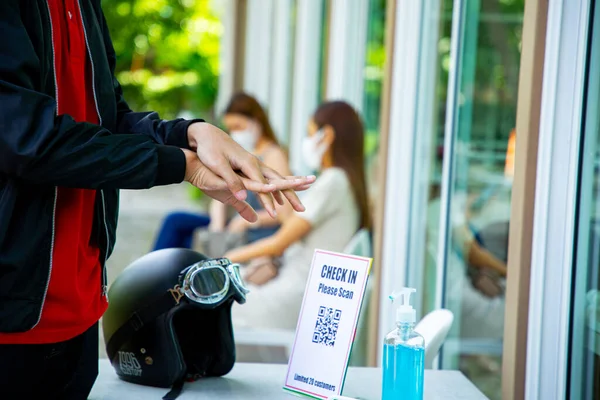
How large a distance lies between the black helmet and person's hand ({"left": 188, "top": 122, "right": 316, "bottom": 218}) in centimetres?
24

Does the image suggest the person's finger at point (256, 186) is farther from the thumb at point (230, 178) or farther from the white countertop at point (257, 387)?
the white countertop at point (257, 387)

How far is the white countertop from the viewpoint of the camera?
1.45 meters

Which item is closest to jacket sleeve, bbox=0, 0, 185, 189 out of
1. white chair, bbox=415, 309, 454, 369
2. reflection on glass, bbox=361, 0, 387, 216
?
white chair, bbox=415, 309, 454, 369

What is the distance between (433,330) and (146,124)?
2.44 ft

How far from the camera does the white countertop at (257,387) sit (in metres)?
1.45

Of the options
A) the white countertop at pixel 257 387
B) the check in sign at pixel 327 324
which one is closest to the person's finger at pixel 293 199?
the check in sign at pixel 327 324

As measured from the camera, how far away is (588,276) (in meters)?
1.67

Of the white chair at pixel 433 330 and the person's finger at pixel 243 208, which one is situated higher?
the person's finger at pixel 243 208

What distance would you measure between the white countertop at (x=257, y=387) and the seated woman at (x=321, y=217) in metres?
1.73

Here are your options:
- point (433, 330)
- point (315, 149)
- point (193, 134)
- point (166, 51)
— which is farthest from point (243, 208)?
point (166, 51)

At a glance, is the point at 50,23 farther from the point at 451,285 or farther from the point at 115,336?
the point at 451,285

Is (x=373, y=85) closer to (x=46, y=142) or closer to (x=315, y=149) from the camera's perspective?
(x=315, y=149)

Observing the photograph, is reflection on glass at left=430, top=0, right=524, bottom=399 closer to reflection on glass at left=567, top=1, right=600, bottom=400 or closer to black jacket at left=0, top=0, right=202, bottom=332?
reflection on glass at left=567, top=1, right=600, bottom=400

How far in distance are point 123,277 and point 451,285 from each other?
1.42m
